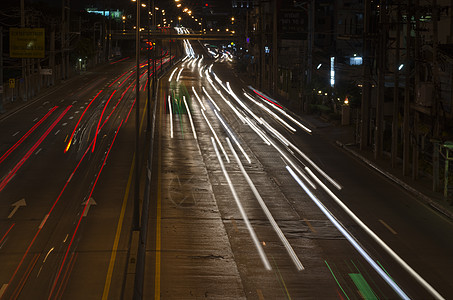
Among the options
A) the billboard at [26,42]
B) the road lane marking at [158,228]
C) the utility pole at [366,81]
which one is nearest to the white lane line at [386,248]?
the road lane marking at [158,228]

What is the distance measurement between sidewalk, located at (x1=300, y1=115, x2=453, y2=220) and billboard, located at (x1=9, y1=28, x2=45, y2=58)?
26262 mm

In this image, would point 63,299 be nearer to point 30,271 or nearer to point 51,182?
point 30,271

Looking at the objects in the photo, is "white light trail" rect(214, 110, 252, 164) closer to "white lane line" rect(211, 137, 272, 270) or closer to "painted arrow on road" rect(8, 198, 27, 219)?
"white lane line" rect(211, 137, 272, 270)

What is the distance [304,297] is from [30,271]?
23.8 ft

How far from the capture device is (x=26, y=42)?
208 feet

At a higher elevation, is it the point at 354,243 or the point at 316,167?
the point at 316,167

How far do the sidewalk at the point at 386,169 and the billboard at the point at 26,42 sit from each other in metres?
26.3

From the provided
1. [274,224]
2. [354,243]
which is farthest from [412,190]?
[354,243]

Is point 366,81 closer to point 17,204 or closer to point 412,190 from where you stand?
point 412,190

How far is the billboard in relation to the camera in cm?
6300

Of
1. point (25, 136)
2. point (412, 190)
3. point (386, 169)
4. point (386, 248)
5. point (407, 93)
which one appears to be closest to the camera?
point (386, 248)

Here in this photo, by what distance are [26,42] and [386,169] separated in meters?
40.5

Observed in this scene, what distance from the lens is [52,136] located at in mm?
46031

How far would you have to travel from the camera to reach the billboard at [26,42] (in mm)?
63000
